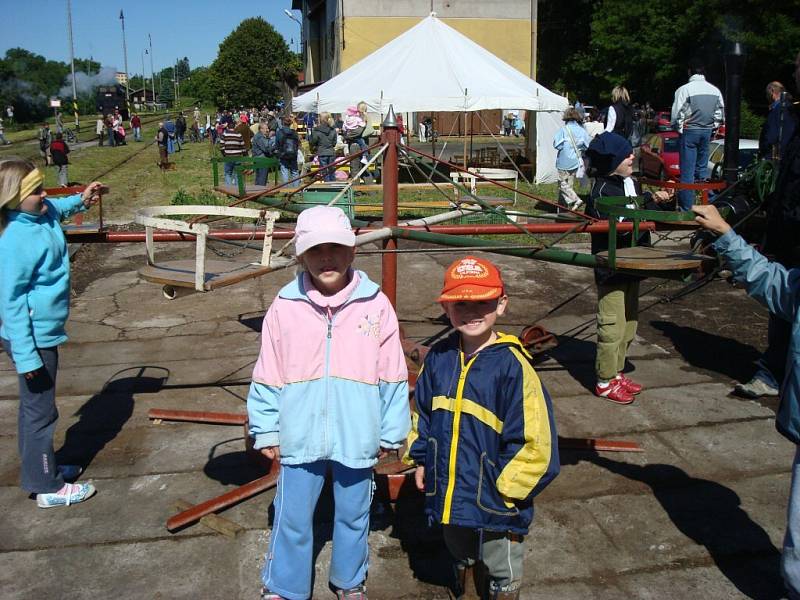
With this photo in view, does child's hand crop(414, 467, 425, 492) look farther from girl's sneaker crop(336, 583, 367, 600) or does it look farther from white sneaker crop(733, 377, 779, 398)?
white sneaker crop(733, 377, 779, 398)

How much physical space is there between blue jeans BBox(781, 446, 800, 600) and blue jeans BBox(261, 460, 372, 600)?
1.56 meters

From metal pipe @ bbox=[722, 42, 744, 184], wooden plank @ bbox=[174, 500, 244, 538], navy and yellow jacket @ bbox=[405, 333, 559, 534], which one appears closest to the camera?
navy and yellow jacket @ bbox=[405, 333, 559, 534]

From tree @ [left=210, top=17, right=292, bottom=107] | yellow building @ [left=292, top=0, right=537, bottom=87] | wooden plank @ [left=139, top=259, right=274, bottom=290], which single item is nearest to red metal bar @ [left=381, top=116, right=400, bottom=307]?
wooden plank @ [left=139, top=259, right=274, bottom=290]

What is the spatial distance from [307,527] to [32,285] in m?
1.91

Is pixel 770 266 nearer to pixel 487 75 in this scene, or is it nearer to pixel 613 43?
pixel 487 75

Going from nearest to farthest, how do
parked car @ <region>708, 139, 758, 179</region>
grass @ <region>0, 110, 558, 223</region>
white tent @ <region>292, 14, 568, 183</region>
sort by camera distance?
parked car @ <region>708, 139, 758, 179</region> < white tent @ <region>292, 14, 568, 183</region> < grass @ <region>0, 110, 558, 223</region>

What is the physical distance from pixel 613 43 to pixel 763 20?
1236 centimetres

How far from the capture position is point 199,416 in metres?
5.09

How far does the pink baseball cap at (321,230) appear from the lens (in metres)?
2.92

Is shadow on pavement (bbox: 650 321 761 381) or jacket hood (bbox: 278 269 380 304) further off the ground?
jacket hood (bbox: 278 269 380 304)

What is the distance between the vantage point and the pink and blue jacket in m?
2.99

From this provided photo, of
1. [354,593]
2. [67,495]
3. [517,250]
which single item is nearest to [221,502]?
[67,495]

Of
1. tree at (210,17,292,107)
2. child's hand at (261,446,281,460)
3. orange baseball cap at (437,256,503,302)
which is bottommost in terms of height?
child's hand at (261,446,281,460)

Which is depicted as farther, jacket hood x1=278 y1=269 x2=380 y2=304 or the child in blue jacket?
the child in blue jacket
